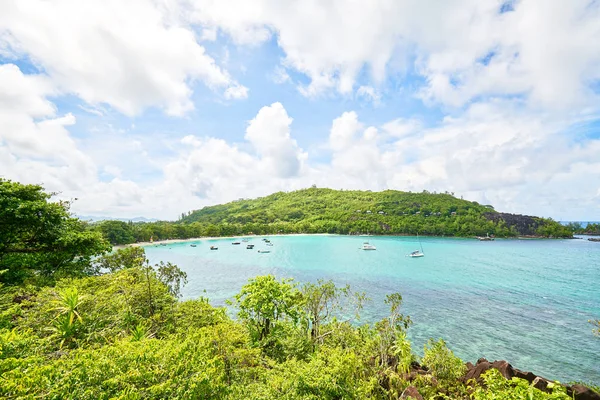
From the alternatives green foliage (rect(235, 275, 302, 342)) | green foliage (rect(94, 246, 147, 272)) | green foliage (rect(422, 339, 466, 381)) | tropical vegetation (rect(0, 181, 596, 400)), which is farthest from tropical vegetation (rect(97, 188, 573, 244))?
green foliage (rect(422, 339, 466, 381))

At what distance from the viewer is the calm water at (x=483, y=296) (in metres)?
17.8

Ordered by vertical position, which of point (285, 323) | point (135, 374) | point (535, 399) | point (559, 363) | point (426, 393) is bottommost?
point (559, 363)

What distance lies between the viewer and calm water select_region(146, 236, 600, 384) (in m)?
17.8

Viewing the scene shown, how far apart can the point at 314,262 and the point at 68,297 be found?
4652cm

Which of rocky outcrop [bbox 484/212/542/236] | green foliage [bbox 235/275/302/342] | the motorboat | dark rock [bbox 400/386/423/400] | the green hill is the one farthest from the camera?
rocky outcrop [bbox 484/212/542/236]

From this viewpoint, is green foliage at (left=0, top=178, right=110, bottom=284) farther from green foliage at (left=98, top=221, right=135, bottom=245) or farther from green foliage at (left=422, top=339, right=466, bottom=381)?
green foliage at (left=98, top=221, right=135, bottom=245)

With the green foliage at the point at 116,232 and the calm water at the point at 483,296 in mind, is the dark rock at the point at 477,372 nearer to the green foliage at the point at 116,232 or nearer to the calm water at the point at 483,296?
the calm water at the point at 483,296

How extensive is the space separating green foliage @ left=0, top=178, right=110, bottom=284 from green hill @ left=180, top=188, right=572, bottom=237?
97617 mm

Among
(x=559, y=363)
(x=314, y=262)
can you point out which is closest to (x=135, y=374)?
(x=559, y=363)

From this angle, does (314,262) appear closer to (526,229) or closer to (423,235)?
(423,235)

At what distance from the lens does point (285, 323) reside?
14.0 metres

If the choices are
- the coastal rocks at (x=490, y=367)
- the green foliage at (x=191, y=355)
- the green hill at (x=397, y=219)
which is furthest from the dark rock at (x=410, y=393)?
the green hill at (x=397, y=219)

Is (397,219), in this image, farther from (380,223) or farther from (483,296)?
(483,296)

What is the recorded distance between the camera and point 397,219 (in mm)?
121125
